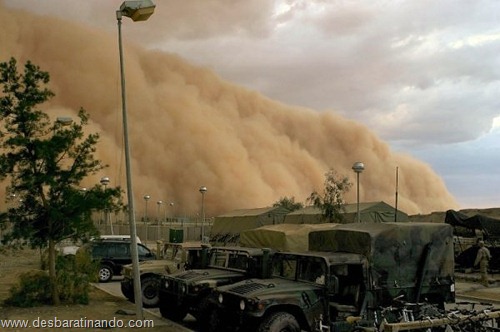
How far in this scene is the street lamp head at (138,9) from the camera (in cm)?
911

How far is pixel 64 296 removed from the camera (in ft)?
40.4

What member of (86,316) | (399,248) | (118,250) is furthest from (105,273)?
(399,248)

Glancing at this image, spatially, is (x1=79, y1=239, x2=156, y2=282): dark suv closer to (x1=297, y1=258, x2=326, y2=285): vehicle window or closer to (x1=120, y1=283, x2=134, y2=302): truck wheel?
(x1=120, y1=283, x2=134, y2=302): truck wheel

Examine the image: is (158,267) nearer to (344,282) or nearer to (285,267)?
(285,267)

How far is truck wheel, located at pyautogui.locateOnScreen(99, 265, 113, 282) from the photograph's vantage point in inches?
680

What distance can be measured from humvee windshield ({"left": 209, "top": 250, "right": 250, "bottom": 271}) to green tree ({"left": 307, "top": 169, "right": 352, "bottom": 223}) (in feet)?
59.0

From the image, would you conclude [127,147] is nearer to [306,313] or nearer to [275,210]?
[306,313]

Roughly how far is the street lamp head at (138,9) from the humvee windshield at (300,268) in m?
4.48

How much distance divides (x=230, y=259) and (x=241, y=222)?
1031 inches

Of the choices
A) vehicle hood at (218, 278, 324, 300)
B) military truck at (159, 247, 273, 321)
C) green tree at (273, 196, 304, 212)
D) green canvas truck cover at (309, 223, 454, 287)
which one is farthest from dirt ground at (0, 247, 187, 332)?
green tree at (273, 196, 304, 212)

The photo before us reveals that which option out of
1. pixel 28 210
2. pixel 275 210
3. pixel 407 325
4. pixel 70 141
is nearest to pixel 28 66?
pixel 70 141

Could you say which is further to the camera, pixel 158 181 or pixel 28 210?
pixel 158 181

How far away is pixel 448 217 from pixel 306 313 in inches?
605

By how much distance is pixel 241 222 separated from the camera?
119ft
